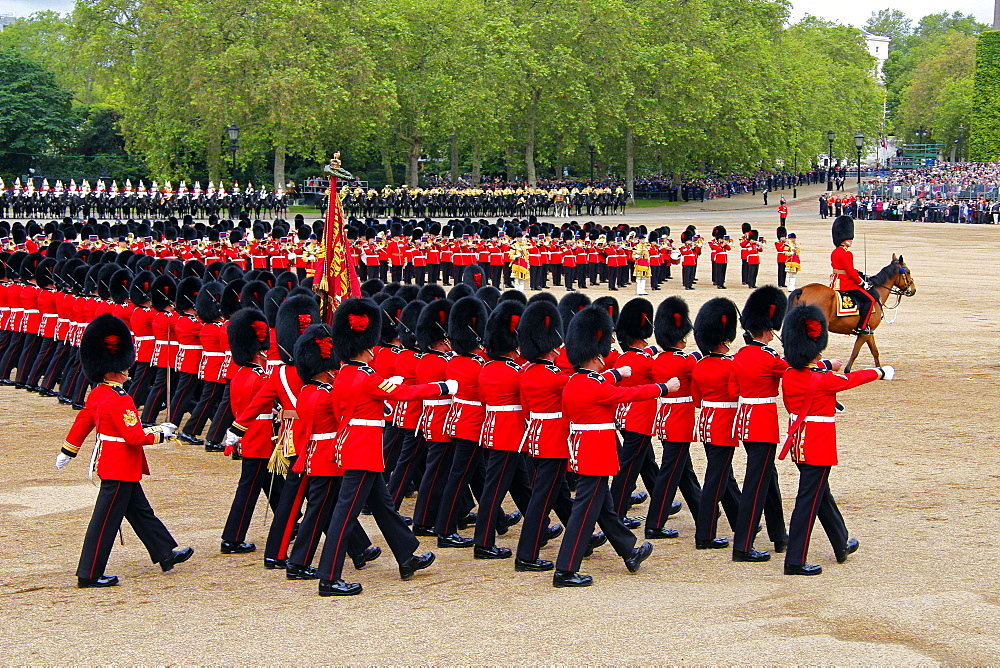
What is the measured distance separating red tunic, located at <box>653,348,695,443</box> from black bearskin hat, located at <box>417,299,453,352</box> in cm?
135

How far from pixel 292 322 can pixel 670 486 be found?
8.01 feet

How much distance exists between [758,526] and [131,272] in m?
7.27

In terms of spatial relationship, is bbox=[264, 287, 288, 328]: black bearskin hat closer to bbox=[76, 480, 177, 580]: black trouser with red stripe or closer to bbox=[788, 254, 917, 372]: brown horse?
bbox=[76, 480, 177, 580]: black trouser with red stripe

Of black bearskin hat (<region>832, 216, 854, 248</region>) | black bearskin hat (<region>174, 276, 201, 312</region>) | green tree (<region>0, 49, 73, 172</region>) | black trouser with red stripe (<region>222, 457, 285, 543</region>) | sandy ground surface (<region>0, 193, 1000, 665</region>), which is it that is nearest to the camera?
sandy ground surface (<region>0, 193, 1000, 665</region>)

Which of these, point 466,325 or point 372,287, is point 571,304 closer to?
point 466,325

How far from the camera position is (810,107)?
63.5 metres

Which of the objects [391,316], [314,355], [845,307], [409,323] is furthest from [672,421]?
[845,307]

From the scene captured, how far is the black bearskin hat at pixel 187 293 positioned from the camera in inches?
402

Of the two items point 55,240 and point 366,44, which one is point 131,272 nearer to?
point 55,240

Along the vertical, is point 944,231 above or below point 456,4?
below

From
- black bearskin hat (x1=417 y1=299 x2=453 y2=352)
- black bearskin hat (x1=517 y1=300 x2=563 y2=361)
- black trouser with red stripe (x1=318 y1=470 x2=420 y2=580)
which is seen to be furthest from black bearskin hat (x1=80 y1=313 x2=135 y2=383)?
black bearskin hat (x1=517 y1=300 x2=563 y2=361)

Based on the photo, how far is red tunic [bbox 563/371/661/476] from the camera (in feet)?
20.4

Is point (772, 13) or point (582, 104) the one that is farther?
point (772, 13)

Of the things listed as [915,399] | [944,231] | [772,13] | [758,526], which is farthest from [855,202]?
[758,526]
